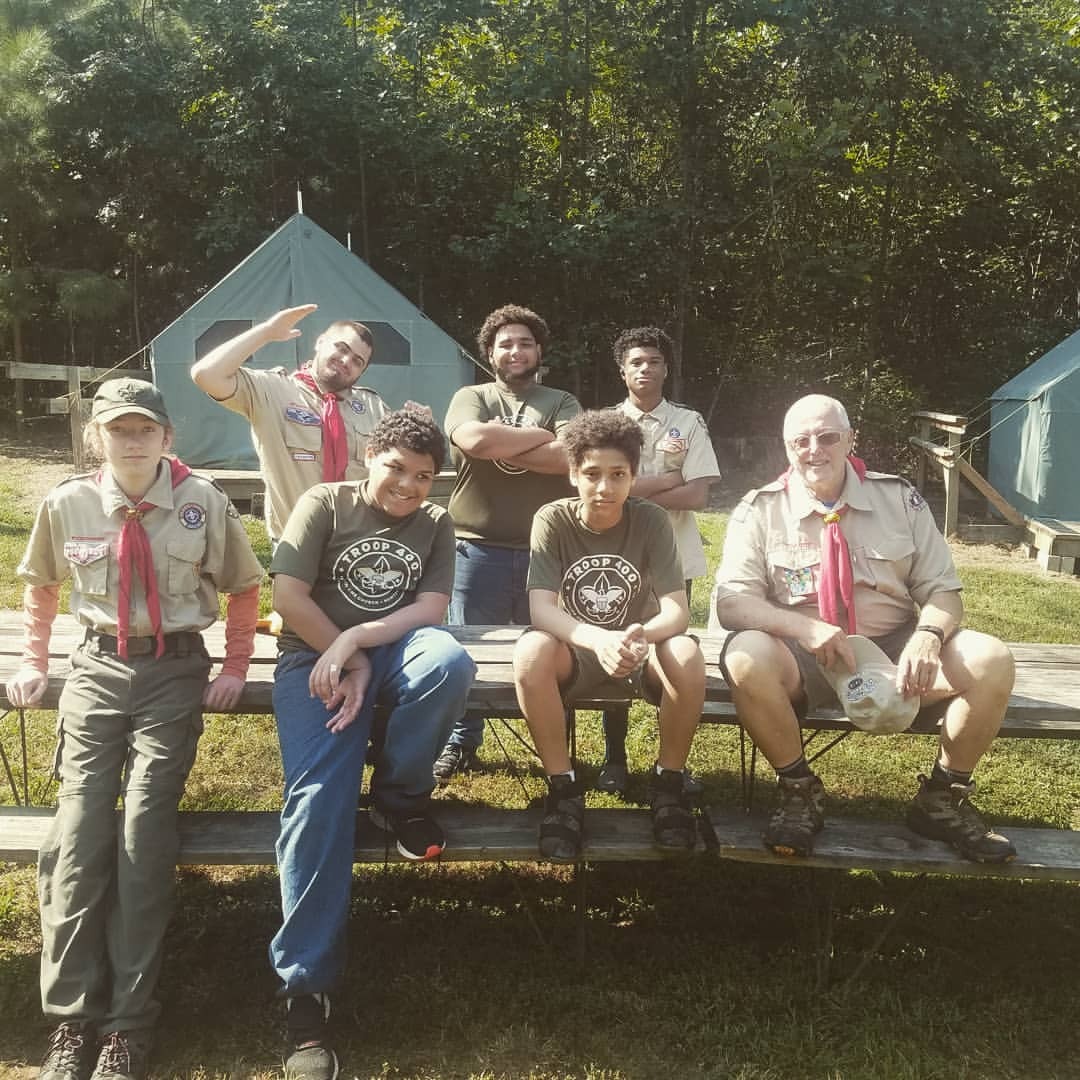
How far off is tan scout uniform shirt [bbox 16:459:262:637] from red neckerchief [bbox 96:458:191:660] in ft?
0.07

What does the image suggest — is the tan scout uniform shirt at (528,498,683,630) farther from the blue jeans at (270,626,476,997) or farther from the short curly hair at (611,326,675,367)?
the short curly hair at (611,326,675,367)

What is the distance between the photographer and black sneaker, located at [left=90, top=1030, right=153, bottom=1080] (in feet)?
7.08

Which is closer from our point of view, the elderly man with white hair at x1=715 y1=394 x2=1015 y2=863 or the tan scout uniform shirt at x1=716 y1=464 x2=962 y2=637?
the elderly man with white hair at x1=715 y1=394 x2=1015 y2=863

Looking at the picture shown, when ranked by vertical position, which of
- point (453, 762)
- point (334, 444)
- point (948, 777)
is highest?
point (334, 444)

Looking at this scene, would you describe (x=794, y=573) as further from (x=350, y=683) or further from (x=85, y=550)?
(x=85, y=550)

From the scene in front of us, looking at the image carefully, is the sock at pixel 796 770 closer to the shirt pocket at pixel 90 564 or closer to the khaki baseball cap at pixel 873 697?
the khaki baseball cap at pixel 873 697

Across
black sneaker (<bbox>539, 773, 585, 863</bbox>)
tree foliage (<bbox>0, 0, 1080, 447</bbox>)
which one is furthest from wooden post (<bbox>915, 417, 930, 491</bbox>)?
black sneaker (<bbox>539, 773, 585, 863</bbox>)

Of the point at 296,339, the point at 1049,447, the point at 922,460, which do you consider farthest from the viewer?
the point at 922,460

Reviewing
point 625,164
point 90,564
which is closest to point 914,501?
point 90,564

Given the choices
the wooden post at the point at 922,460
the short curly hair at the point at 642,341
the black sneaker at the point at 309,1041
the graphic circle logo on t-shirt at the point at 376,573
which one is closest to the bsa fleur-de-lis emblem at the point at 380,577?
the graphic circle logo on t-shirt at the point at 376,573

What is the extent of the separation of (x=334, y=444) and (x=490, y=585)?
74cm

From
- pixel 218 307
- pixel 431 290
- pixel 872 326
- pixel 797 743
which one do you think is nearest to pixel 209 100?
pixel 431 290

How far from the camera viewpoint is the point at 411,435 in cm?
265

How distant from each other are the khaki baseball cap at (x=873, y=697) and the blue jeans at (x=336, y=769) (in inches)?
39.0
